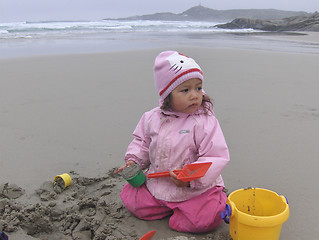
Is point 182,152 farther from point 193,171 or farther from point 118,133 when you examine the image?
point 118,133

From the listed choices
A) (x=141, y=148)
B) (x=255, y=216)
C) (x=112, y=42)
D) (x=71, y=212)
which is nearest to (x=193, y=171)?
(x=255, y=216)

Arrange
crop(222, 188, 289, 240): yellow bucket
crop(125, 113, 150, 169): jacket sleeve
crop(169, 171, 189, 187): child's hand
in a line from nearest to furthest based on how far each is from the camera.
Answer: crop(222, 188, 289, 240): yellow bucket, crop(169, 171, 189, 187): child's hand, crop(125, 113, 150, 169): jacket sleeve

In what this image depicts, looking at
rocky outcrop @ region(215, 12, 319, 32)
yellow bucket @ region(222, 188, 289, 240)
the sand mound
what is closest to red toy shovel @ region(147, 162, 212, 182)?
yellow bucket @ region(222, 188, 289, 240)

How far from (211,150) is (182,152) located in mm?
194

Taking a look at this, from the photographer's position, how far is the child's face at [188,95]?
2.04 metres

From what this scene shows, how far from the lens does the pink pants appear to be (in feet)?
6.41

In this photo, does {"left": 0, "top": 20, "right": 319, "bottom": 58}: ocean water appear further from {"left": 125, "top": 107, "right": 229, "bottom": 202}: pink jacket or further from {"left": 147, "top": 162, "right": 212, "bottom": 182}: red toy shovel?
{"left": 147, "top": 162, "right": 212, "bottom": 182}: red toy shovel

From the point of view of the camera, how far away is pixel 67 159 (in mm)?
2832

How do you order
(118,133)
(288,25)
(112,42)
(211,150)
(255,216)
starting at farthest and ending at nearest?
(288,25), (112,42), (118,133), (211,150), (255,216)

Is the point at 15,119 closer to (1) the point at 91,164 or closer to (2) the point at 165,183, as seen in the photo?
(1) the point at 91,164

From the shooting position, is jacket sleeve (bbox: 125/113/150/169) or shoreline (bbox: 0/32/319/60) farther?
shoreline (bbox: 0/32/319/60)

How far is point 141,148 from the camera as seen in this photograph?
7.43 feet

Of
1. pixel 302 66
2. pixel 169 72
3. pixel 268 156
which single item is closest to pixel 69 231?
pixel 169 72

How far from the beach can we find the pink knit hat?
0.84 meters
